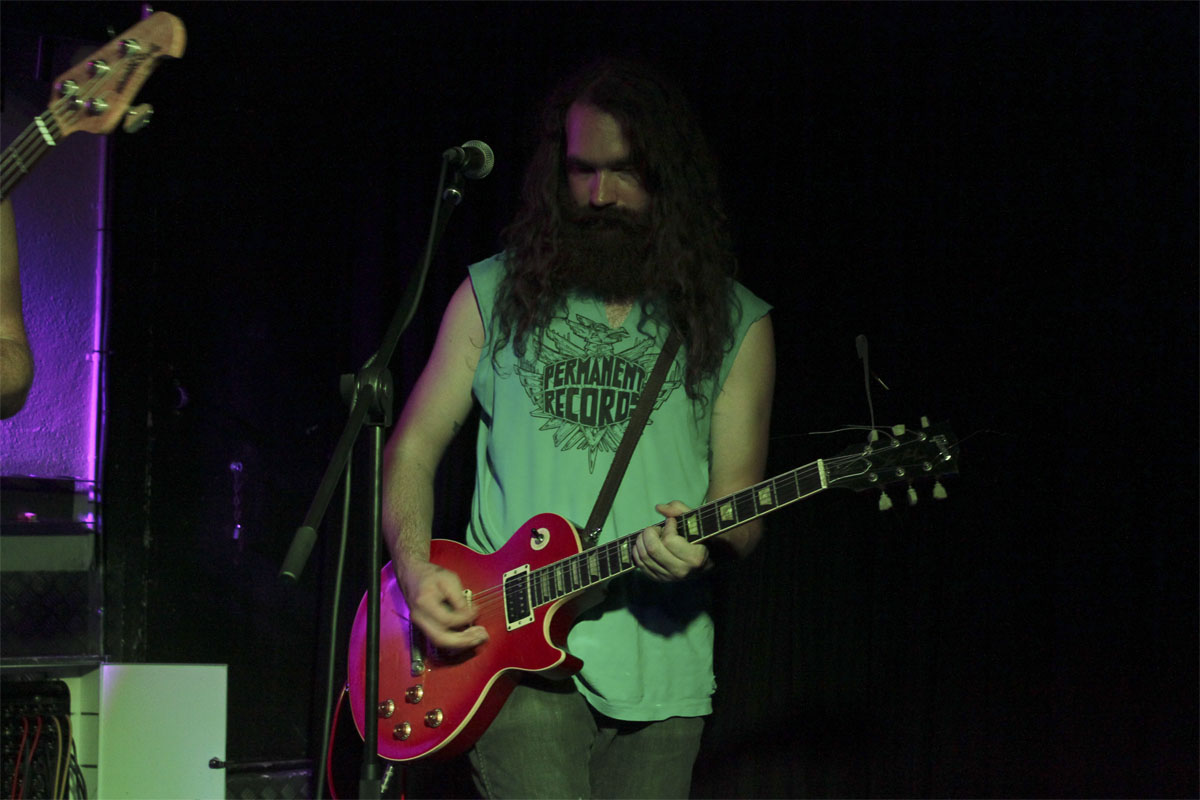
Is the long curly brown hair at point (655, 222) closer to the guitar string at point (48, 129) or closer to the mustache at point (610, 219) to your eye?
the mustache at point (610, 219)

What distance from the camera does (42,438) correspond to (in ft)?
11.8

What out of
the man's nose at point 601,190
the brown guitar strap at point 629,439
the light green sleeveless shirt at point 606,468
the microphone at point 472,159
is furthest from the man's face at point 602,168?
the microphone at point 472,159

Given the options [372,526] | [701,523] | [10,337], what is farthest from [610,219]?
[10,337]

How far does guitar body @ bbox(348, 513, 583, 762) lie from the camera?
228cm

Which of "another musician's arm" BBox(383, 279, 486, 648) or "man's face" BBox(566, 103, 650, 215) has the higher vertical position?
"man's face" BBox(566, 103, 650, 215)

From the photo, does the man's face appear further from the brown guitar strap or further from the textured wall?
the textured wall

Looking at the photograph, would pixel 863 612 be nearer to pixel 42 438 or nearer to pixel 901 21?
pixel 901 21

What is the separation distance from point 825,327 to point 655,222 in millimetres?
723

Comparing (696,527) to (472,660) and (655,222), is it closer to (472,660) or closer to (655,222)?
(472,660)

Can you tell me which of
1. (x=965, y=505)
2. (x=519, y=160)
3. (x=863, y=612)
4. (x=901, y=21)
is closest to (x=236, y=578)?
(x=519, y=160)

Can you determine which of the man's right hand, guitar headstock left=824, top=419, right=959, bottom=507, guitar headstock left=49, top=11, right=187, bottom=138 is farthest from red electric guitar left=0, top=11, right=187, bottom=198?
guitar headstock left=824, top=419, right=959, bottom=507

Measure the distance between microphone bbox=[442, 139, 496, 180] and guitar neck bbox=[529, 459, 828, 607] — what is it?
77 centimetres

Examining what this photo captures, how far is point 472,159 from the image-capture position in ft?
6.84

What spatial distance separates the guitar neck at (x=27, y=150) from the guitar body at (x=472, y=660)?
1140 mm
